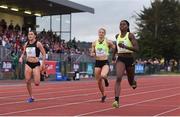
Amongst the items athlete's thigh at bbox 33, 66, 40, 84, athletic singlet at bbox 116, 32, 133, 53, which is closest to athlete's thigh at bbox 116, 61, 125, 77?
athletic singlet at bbox 116, 32, 133, 53

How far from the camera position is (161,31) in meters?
82.2

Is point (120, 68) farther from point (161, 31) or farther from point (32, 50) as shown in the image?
point (161, 31)

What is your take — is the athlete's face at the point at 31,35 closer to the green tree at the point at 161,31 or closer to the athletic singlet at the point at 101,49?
the athletic singlet at the point at 101,49

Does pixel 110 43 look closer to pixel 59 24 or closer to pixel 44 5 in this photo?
pixel 44 5

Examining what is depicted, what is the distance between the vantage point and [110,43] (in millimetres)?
16625

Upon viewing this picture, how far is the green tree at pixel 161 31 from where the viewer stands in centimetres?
8038

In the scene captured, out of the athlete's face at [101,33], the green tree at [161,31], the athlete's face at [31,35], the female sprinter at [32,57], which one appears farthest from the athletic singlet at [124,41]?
the green tree at [161,31]

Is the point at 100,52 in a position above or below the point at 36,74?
above

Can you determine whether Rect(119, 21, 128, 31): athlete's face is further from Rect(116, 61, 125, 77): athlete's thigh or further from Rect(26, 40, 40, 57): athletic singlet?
Rect(26, 40, 40, 57): athletic singlet

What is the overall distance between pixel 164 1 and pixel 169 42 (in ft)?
20.3

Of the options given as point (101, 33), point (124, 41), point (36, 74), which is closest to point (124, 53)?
point (124, 41)

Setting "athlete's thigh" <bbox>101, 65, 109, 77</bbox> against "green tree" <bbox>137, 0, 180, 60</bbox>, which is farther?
"green tree" <bbox>137, 0, 180, 60</bbox>

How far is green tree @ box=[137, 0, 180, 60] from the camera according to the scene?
80.4 m

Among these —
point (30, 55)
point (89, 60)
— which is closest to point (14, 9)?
point (89, 60)
